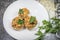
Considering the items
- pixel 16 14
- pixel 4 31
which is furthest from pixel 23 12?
pixel 4 31

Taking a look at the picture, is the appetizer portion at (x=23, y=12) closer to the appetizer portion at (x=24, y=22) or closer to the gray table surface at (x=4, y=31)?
the appetizer portion at (x=24, y=22)

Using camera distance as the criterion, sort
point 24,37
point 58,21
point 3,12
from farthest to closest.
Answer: point 3,12
point 24,37
point 58,21

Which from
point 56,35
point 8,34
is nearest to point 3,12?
point 8,34

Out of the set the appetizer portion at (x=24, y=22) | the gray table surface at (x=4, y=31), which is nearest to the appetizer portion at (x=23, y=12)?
the appetizer portion at (x=24, y=22)

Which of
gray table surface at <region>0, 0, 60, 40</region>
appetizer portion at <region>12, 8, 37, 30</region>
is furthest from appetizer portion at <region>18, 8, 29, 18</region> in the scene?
gray table surface at <region>0, 0, 60, 40</region>

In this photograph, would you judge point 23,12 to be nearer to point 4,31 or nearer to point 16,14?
point 16,14

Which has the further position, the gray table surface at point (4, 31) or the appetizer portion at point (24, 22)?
the appetizer portion at point (24, 22)

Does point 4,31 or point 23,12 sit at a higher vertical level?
point 23,12

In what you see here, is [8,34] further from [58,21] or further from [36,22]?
[58,21]
